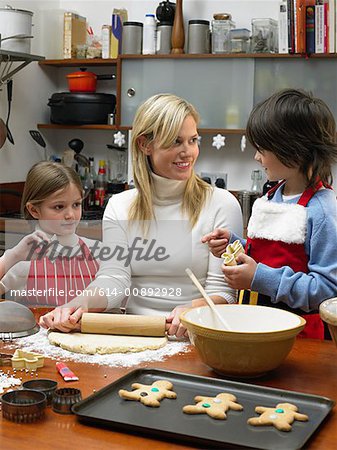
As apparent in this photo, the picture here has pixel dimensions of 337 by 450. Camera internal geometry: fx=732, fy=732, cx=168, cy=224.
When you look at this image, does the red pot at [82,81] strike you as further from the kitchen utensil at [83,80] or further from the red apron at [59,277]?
the red apron at [59,277]

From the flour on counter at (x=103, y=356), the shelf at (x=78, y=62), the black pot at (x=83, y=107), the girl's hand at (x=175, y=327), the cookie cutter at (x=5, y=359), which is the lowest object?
the flour on counter at (x=103, y=356)

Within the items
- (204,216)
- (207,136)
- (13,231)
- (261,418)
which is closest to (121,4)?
(207,136)

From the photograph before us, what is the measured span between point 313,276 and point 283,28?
7.22 feet

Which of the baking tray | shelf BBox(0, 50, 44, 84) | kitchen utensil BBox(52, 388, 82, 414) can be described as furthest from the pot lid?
kitchen utensil BBox(52, 388, 82, 414)

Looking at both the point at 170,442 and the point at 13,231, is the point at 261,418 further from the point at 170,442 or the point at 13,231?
the point at 13,231

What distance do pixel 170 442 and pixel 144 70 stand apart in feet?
10.3

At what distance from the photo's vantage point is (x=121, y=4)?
14.2ft

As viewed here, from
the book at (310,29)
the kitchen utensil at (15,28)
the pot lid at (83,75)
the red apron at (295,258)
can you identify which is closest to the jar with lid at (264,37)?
the book at (310,29)

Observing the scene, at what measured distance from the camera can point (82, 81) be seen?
4207mm

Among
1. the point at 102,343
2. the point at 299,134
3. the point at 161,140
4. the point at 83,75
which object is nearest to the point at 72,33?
the point at 83,75

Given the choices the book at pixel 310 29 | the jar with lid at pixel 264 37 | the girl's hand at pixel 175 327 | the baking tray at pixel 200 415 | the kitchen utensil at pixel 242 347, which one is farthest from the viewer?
the jar with lid at pixel 264 37

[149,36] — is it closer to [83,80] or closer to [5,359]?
[83,80]

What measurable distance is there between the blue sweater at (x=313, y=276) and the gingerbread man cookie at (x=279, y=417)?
548mm

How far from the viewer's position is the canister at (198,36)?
3.95 m
